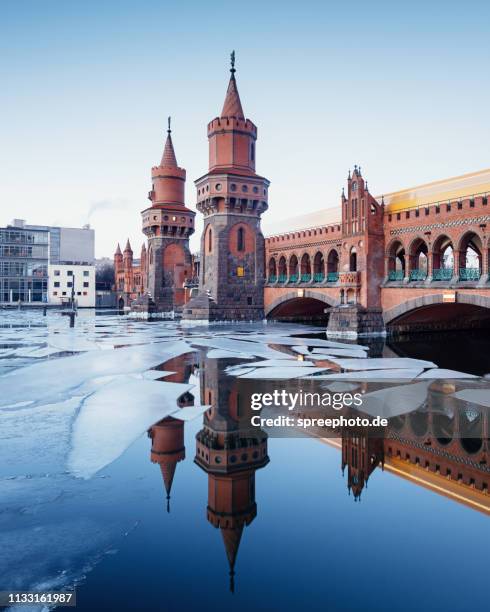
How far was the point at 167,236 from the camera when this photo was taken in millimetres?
54125

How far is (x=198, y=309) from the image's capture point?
41906 mm

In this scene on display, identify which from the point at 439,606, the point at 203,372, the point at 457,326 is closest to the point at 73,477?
the point at 439,606

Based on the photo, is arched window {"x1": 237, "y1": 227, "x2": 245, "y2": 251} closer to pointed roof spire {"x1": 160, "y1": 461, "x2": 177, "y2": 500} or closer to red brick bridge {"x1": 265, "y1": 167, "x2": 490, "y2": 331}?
red brick bridge {"x1": 265, "y1": 167, "x2": 490, "y2": 331}

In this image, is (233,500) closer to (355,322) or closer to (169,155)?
(355,322)

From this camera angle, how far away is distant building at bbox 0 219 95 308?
277ft

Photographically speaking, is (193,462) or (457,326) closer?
(193,462)

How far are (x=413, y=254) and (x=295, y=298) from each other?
43.8ft

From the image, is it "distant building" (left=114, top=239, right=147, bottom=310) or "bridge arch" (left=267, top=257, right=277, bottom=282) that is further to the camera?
"distant building" (left=114, top=239, right=147, bottom=310)

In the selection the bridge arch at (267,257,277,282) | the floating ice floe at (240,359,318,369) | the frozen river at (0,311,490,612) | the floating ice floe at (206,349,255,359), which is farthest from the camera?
the bridge arch at (267,257,277,282)

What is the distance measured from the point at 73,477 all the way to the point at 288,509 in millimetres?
3247

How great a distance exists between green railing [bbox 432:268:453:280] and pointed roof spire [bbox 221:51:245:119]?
77.7 ft

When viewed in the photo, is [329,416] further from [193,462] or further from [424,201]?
[424,201]

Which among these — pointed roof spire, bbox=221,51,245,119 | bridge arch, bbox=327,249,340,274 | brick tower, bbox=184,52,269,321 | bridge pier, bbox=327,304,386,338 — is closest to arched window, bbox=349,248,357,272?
bridge arch, bbox=327,249,340,274

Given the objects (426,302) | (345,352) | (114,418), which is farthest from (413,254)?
(114,418)
